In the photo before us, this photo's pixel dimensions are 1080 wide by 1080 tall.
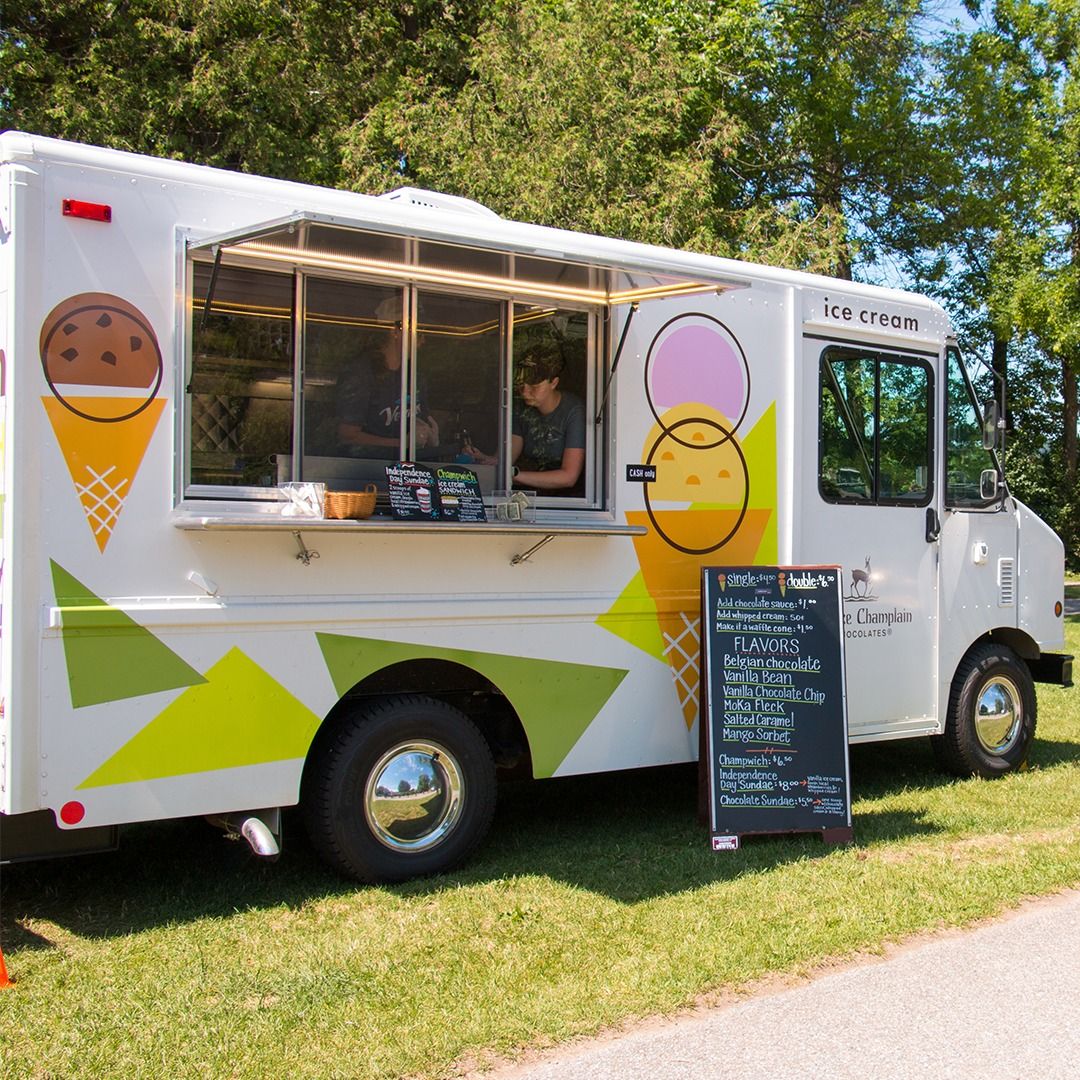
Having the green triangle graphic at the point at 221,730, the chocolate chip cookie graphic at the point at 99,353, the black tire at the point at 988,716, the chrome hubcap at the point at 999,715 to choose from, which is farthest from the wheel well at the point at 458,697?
the chrome hubcap at the point at 999,715

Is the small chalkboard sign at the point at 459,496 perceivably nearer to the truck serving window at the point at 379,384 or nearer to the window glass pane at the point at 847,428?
the truck serving window at the point at 379,384

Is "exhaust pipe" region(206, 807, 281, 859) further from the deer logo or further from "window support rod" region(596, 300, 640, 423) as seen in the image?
the deer logo

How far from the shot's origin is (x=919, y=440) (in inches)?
286

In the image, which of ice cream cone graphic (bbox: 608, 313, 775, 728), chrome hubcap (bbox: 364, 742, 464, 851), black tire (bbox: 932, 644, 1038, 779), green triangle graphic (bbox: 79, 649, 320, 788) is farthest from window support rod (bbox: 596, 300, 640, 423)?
black tire (bbox: 932, 644, 1038, 779)

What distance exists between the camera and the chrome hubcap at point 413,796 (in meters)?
5.19

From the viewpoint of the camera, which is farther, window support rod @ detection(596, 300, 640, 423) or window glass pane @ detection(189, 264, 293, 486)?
window support rod @ detection(596, 300, 640, 423)

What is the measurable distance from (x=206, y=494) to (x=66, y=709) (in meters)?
0.97

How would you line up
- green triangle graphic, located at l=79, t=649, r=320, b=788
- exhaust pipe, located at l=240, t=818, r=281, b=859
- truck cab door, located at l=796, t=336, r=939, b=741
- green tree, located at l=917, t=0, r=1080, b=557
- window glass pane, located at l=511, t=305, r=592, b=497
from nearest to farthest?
green triangle graphic, located at l=79, t=649, r=320, b=788
exhaust pipe, located at l=240, t=818, r=281, b=859
window glass pane, located at l=511, t=305, r=592, b=497
truck cab door, located at l=796, t=336, r=939, b=741
green tree, located at l=917, t=0, r=1080, b=557

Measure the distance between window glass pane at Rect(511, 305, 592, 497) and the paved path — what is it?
8.49 ft

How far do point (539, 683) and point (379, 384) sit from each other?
5.03ft

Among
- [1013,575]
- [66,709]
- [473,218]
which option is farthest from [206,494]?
[1013,575]

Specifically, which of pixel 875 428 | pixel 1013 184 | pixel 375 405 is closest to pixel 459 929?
pixel 375 405

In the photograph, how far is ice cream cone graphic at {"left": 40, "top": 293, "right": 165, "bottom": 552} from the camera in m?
4.42

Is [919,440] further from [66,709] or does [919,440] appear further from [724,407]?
[66,709]
